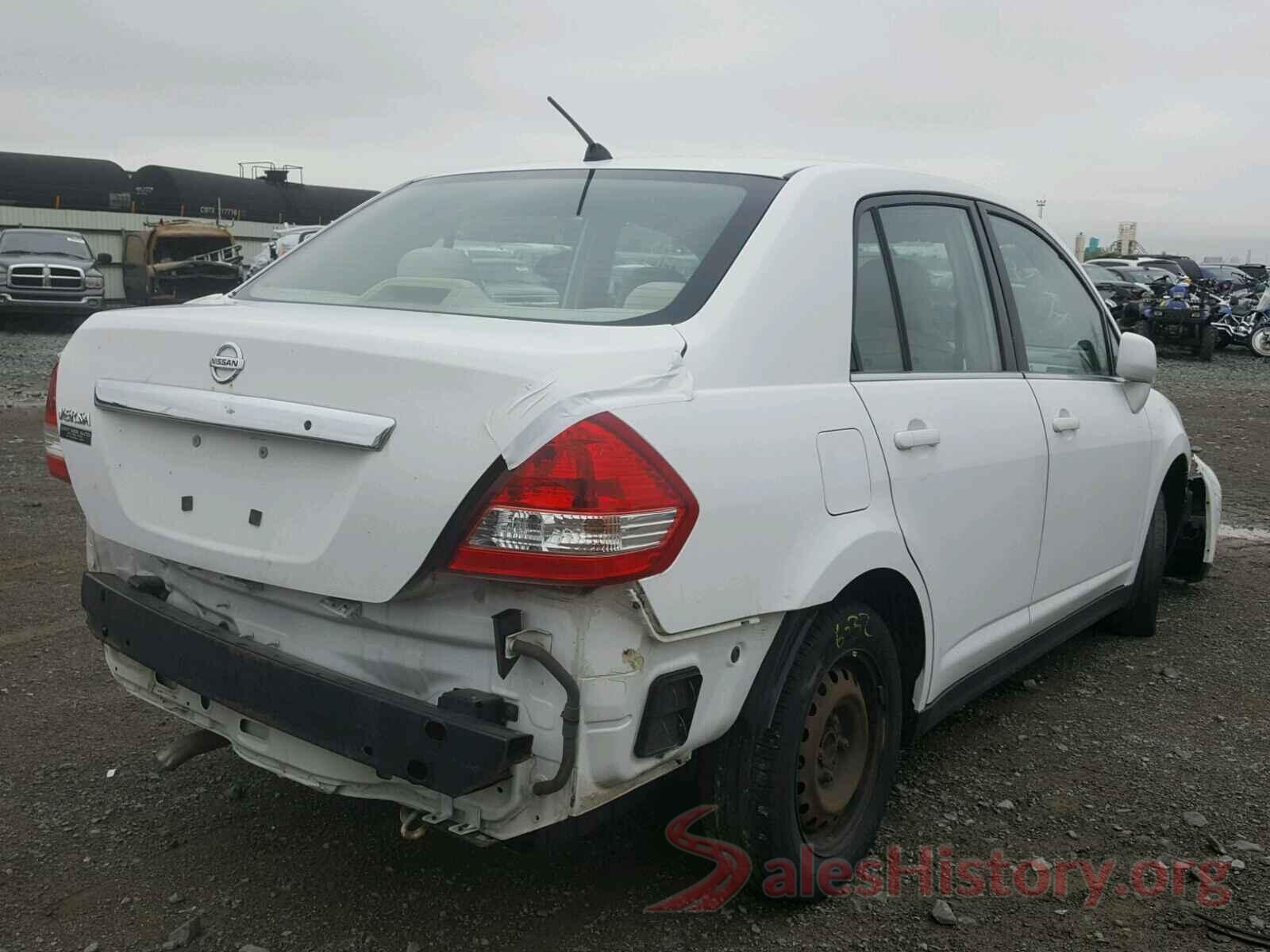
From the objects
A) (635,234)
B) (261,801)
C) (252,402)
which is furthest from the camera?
(261,801)

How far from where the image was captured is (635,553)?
83.6 inches

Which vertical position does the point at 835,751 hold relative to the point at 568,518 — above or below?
below

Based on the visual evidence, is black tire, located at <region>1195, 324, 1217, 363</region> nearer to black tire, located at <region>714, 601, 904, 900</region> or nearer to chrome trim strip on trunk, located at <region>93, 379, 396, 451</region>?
black tire, located at <region>714, 601, 904, 900</region>

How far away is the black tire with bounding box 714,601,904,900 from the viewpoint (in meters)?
2.56

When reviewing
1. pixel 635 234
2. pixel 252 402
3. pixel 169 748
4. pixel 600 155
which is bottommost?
pixel 169 748

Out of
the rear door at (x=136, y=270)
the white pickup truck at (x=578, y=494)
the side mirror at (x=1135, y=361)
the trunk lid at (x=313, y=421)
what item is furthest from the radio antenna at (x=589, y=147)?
the rear door at (x=136, y=270)

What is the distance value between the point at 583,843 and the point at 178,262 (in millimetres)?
23817

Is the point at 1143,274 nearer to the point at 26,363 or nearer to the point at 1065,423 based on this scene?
the point at 26,363

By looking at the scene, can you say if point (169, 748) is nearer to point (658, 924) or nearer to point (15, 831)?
point (15, 831)

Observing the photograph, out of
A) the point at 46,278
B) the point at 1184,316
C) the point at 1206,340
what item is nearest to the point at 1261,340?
the point at 1206,340

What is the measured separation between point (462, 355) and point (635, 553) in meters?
0.48

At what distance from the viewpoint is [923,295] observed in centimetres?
328

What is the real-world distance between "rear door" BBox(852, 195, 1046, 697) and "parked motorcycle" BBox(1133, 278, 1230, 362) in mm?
17718

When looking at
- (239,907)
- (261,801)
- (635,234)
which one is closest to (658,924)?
(239,907)
